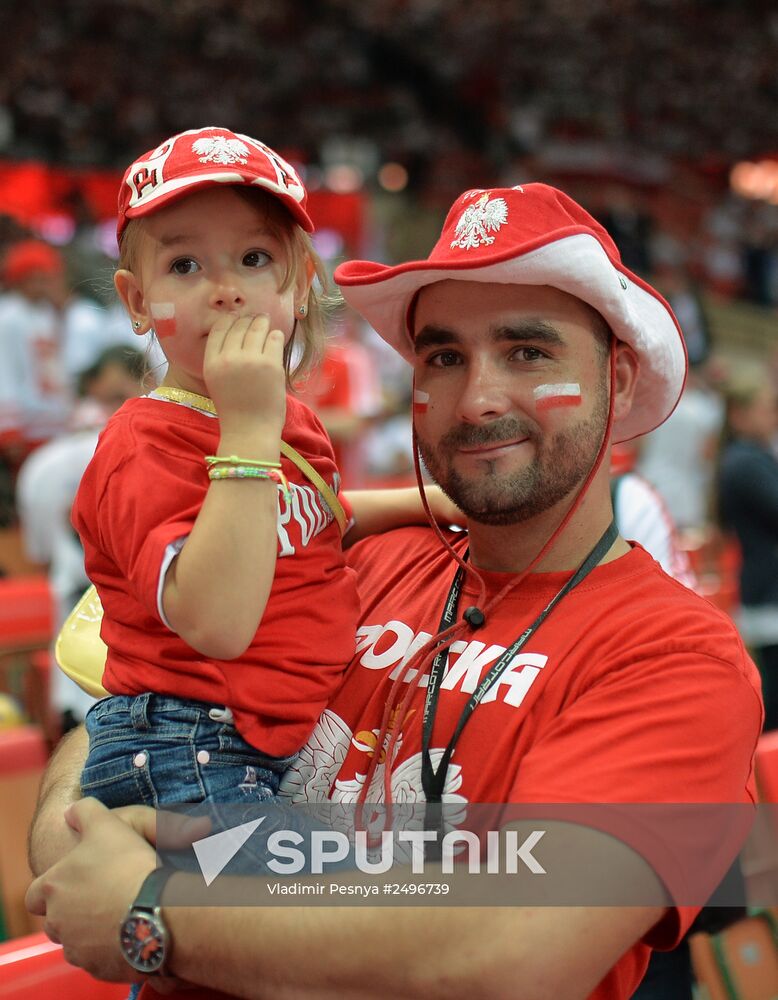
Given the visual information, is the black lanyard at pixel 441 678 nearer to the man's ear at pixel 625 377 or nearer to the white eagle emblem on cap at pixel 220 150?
the man's ear at pixel 625 377

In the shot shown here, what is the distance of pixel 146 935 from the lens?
52.2 inches

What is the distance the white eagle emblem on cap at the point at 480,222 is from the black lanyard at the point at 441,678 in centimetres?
46

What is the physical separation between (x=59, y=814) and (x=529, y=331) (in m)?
0.93

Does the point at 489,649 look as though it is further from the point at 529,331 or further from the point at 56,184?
the point at 56,184

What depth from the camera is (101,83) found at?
15.8 metres

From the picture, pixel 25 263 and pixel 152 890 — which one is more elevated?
pixel 25 263

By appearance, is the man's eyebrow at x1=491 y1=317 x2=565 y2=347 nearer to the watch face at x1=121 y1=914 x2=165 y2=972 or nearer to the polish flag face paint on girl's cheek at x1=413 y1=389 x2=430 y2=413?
the polish flag face paint on girl's cheek at x1=413 y1=389 x2=430 y2=413

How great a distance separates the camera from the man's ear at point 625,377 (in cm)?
170

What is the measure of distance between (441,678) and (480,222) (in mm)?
632

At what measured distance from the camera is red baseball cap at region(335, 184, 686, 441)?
4.97 ft

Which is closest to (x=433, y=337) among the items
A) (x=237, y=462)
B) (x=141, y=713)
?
(x=237, y=462)

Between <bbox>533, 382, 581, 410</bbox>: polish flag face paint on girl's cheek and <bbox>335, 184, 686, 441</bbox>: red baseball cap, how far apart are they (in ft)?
0.39

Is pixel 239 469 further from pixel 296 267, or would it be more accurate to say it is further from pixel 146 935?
pixel 146 935

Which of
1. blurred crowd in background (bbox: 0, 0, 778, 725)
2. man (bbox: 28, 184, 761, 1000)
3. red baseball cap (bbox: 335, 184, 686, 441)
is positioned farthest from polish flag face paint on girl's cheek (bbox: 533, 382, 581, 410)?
blurred crowd in background (bbox: 0, 0, 778, 725)
